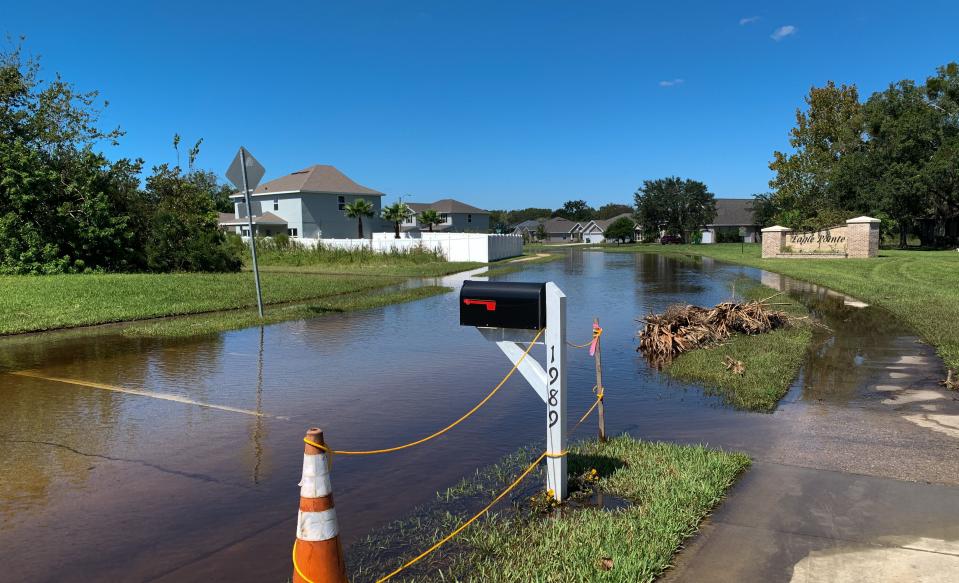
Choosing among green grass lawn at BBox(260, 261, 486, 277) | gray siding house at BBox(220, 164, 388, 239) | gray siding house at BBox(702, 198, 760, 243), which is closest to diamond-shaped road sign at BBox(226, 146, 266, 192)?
green grass lawn at BBox(260, 261, 486, 277)

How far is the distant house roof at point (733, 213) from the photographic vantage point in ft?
320

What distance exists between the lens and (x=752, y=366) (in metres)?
9.08

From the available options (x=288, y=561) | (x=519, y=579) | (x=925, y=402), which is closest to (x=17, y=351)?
(x=288, y=561)

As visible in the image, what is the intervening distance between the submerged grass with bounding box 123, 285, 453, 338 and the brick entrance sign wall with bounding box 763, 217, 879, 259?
2727 cm

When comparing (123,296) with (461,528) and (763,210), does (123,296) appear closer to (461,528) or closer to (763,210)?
(461,528)

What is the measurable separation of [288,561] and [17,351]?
9.52 m

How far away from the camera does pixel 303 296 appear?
18859mm

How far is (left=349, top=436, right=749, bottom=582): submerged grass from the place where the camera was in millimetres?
3734

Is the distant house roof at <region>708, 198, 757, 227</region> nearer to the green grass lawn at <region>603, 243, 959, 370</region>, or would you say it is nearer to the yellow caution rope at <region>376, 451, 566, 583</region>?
the green grass lawn at <region>603, 243, 959, 370</region>

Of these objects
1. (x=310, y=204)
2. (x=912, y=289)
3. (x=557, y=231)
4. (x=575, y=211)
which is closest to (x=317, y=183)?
(x=310, y=204)

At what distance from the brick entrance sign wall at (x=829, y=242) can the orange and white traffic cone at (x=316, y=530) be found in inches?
Answer: 1527

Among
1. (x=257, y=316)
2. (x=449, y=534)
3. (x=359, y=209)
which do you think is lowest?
(x=449, y=534)

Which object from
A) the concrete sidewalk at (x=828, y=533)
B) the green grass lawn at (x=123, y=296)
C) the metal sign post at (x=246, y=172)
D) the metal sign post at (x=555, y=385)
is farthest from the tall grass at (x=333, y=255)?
the concrete sidewalk at (x=828, y=533)

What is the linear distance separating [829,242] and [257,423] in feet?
126
